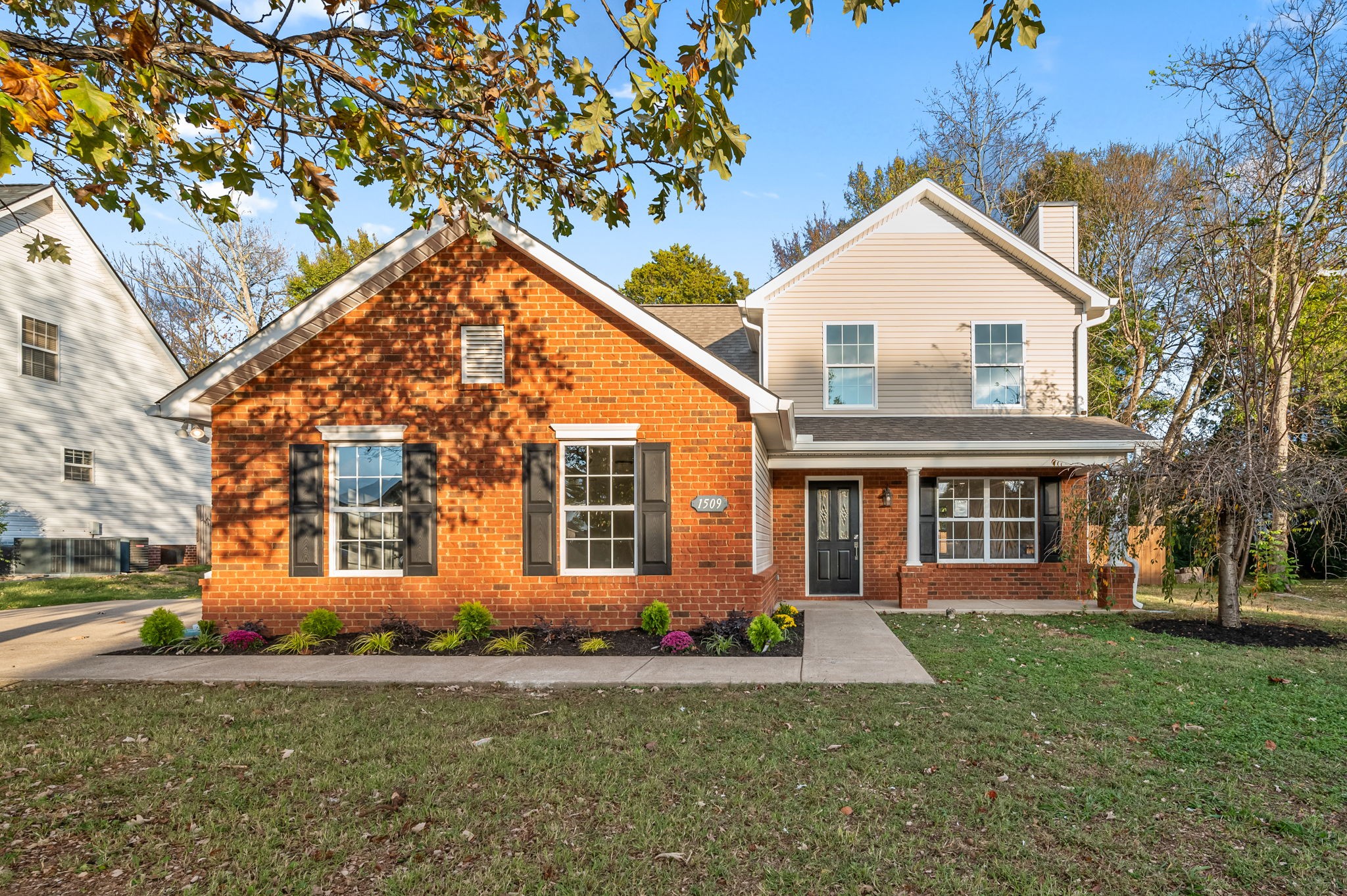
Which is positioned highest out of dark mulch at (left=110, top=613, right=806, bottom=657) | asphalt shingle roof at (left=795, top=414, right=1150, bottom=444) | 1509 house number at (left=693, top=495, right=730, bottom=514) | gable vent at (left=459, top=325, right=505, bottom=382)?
gable vent at (left=459, top=325, right=505, bottom=382)

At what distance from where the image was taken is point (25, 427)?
58.2 ft

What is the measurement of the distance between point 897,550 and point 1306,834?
10.1 meters

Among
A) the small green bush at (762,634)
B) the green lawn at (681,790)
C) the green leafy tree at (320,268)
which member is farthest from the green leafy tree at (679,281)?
the green lawn at (681,790)

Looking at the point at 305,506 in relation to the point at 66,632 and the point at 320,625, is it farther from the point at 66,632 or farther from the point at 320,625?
the point at 66,632

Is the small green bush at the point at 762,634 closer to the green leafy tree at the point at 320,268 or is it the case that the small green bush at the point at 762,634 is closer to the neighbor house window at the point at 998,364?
the neighbor house window at the point at 998,364

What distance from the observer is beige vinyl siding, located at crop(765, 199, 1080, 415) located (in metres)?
14.0

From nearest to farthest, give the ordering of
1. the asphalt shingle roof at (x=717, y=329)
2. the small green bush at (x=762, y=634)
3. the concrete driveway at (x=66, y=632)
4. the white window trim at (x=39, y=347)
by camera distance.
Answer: the concrete driveway at (x=66, y=632), the small green bush at (x=762, y=634), the asphalt shingle roof at (x=717, y=329), the white window trim at (x=39, y=347)

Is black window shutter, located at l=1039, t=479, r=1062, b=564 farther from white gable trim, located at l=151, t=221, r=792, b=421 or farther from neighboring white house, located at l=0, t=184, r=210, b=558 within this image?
neighboring white house, located at l=0, t=184, r=210, b=558

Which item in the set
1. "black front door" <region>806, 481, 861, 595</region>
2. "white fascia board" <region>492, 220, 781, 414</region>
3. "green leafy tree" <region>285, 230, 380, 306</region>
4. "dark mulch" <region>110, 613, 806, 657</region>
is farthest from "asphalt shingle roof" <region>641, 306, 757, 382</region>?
"green leafy tree" <region>285, 230, 380, 306</region>

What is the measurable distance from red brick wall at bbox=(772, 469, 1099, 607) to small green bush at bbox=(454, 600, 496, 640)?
6.23 m

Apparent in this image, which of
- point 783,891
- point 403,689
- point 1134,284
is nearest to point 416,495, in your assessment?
point 403,689

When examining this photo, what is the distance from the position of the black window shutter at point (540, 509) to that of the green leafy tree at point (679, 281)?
2442 cm

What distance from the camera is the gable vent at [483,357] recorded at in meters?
9.92

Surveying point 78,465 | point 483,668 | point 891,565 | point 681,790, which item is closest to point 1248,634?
point 891,565
